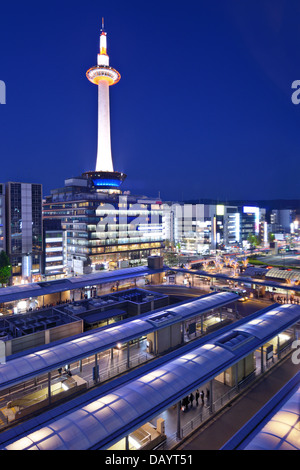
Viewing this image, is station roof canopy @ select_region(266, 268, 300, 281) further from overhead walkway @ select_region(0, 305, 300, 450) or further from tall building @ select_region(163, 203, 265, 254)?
tall building @ select_region(163, 203, 265, 254)

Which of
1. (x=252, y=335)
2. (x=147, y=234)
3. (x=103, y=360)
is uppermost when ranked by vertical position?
(x=147, y=234)

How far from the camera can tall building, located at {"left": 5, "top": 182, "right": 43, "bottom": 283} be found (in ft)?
199

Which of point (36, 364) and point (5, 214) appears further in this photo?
point (5, 214)

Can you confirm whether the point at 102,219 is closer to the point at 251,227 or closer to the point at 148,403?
the point at 148,403

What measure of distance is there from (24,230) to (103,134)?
56960mm

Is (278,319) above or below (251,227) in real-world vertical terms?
below

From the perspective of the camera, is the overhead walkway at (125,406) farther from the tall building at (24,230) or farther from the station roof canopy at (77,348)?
the tall building at (24,230)

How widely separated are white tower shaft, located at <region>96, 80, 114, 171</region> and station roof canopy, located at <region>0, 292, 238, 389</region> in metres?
86.2

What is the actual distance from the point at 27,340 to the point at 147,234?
62902mm

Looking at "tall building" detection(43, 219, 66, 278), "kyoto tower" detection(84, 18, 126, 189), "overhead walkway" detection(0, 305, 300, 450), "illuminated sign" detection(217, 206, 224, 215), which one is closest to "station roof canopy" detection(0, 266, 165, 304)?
"overhead walkway" detection(0, 305, 300, 450)

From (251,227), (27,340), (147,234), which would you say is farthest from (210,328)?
(251,227)

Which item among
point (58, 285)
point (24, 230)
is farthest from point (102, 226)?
point (58, 285)

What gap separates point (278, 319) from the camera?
22.6 meters
